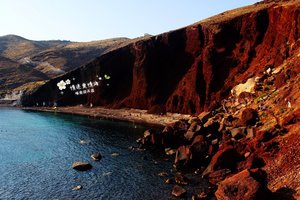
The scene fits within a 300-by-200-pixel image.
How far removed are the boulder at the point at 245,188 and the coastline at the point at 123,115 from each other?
218 ft

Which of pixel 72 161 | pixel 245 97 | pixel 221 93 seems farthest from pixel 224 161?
pixel 221 93

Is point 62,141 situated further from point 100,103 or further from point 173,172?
point 100,103

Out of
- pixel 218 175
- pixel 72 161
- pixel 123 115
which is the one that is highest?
pixel 123 115

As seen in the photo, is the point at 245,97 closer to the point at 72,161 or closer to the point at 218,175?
the point at 218,175

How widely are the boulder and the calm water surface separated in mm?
10519

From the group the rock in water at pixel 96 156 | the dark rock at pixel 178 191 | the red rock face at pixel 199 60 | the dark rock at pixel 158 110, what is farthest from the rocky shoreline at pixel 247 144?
the dark rock at pixel 158 110

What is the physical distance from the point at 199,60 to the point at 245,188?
8664cm

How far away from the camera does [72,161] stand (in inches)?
3051

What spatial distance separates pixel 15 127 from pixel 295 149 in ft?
335

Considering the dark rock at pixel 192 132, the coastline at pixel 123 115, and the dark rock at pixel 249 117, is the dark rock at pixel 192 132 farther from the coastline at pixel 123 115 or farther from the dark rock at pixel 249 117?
the coastline at pixel 123 115

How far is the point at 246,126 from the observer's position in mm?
77688

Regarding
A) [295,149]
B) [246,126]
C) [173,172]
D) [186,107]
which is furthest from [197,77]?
[295,149]

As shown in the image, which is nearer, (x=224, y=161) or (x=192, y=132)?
(x=224, y=161)

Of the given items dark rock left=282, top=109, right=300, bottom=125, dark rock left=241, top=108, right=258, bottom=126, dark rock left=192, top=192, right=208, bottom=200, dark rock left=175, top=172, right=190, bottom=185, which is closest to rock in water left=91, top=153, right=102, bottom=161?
dark rock left=175, top=172, right=190, bottom=185
